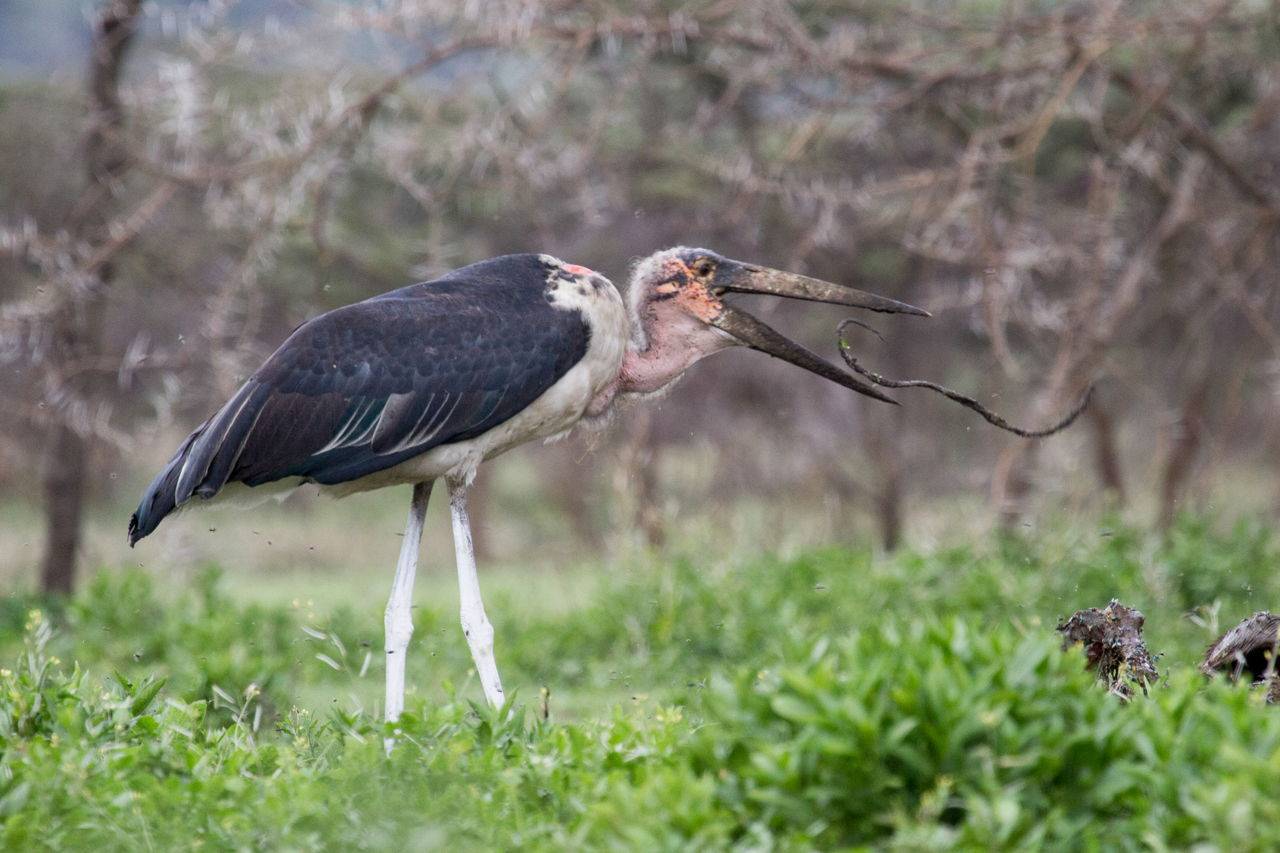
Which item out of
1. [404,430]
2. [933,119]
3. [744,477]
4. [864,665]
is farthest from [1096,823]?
[744,477]

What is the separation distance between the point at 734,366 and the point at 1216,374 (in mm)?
3618

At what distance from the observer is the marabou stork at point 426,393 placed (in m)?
4.99

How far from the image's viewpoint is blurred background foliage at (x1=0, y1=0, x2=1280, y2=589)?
27.9 ft

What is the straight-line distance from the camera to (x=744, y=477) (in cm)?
1366

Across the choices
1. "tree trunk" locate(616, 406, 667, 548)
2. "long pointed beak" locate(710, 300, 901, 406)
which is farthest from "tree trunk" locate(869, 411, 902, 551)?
"long pointed beak" locate(710, 300, 901, 406)

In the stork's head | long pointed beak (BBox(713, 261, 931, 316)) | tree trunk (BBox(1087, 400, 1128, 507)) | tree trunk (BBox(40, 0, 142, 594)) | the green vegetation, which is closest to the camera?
the green vegetation

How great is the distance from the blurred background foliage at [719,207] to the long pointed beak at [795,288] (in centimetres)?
75

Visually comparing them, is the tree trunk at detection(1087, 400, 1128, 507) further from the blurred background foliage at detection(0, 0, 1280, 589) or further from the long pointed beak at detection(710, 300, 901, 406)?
the long pointed beak at detection(710, 300, 901, 406)

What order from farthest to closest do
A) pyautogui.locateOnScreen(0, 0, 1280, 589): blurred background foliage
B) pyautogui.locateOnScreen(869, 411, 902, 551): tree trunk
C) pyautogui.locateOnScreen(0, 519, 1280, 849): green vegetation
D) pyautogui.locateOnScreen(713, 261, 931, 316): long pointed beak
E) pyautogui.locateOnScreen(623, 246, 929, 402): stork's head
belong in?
1. pyautogui.locateOnScreen(869, 411, 902, 551): tree trunk
2. pyautogui.locateOnScreen(0, 0, 1280, 589): blurred background foliage
3. pyautogui.locateOnScreen(623, 246, 929, 402): stork's head
4. pyautogui.locateOnScreen(713, 261, 931, 316): long pointed beak
5. pyautogui.locateOnScreen(0, 519, 1280, 849): green vegetation

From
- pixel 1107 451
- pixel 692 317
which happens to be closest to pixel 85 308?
pixel 692 317

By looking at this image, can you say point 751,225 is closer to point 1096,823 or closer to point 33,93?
point 33,93

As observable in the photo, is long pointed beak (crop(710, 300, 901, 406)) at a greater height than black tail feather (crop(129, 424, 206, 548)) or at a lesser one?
A: greater

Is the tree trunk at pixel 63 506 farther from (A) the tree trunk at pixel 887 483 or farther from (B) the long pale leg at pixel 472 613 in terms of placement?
(A) the tree trunk at pixel 887 483

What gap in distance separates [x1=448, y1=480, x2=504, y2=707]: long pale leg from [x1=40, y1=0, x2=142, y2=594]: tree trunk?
3.57 meters
